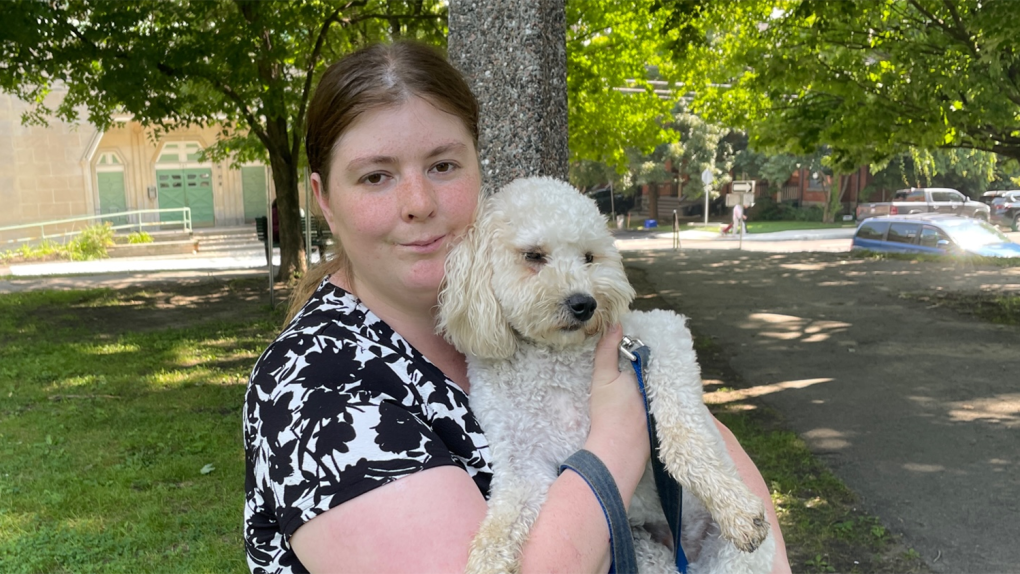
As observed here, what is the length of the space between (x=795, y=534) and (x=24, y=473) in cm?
499

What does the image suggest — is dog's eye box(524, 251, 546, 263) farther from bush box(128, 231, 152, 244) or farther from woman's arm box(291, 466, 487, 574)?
bush box(128, 231, 152, 244)

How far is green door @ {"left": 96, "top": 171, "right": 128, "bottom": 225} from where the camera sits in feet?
91.2

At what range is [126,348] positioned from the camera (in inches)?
356

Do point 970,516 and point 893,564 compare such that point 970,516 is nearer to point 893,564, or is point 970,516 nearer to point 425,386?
point 893,564

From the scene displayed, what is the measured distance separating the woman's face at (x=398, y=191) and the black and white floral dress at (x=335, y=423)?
0.12m

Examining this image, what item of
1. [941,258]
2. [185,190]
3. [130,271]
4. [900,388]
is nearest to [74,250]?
[130,271]

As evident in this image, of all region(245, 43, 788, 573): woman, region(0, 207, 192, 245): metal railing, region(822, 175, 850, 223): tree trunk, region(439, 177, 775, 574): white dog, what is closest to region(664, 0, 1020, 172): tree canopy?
region(439, 177, 775, 574): white dog

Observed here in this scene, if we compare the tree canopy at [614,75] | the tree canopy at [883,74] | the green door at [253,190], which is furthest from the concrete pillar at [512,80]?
the green door at [253,190]

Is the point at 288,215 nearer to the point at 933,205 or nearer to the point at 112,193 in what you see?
the point at 112,193

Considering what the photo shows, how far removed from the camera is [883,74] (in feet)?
33.2

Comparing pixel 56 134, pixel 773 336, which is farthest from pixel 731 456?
pixel 56 134

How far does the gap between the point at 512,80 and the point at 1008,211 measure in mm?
37895

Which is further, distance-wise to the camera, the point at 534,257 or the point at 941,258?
the point at 941,258

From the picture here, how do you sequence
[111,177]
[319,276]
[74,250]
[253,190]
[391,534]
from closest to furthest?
[391,534], [319,276], [74,250], [111,177], [253,190]
